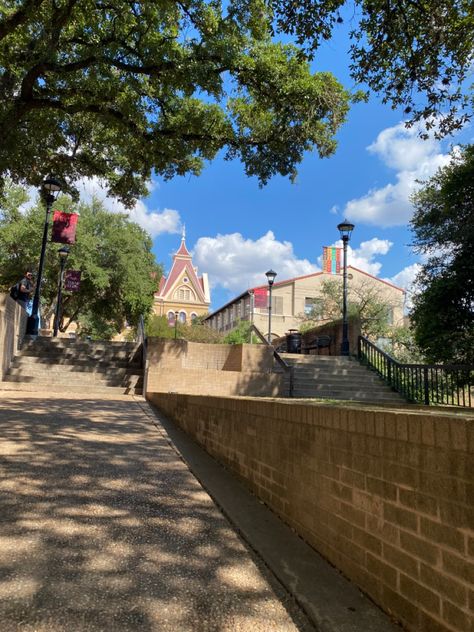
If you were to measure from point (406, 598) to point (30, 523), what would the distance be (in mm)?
2470

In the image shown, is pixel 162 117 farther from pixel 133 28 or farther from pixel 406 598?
pixel 406 598

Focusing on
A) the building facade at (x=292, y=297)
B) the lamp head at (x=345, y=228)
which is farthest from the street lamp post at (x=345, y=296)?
the building facade at (x=292, y=297)

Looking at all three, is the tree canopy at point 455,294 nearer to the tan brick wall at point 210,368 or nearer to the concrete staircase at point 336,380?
the concrete staircase at point 336,380

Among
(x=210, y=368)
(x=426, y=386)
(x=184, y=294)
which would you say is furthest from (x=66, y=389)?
(x=184, y=294)

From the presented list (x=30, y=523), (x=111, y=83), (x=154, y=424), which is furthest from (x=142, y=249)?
(x=30, y=523)

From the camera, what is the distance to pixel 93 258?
30344 mm

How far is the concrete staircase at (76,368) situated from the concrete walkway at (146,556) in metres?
7.33

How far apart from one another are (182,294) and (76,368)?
236 feet

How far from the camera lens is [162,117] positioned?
11.8 m

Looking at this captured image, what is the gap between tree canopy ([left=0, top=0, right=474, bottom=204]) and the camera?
7.95 m

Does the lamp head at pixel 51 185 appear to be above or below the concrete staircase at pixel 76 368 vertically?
above

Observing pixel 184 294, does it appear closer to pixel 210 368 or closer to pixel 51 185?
pixel 51 185

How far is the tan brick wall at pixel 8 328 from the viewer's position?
12.2m

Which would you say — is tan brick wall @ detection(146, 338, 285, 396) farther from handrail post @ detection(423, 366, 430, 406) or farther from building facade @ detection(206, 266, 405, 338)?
building facade @ detection(206, 266, 405, 338)
